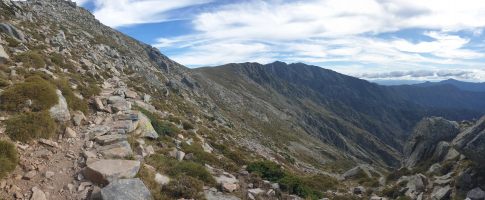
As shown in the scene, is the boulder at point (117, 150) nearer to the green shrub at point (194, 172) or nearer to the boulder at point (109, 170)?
the boulder at point (109, 170)

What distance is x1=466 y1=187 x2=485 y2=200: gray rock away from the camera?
2391cm

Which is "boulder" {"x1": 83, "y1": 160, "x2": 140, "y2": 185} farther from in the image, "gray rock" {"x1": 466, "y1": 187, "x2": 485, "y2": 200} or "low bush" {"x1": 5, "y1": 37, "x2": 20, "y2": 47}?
"gray rock" {"x1": 466, "y1": 187, "x2": 485, "y2": 200}

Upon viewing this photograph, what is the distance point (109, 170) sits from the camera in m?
14.7

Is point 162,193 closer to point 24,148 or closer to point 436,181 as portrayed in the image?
point 24,148

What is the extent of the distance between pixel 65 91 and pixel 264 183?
468 inches

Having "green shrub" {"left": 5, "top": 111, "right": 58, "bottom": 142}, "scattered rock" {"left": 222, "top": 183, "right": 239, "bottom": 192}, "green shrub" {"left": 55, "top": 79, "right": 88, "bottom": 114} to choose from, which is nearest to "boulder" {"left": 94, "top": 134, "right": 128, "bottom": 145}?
"green shrub" {"left": 5, "top": 111, "right": 58, "bottom": 142}

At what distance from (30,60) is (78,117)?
32.1 feet

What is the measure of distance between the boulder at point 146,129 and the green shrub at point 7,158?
26.5ft

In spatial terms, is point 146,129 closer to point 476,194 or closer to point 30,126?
point 30,126

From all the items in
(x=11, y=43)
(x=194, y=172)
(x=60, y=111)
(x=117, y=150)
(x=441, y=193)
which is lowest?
(x=441, y=193)

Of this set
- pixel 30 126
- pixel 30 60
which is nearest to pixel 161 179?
pixel 30 126

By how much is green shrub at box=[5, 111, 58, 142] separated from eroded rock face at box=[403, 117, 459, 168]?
113ft

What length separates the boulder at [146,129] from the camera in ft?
71.9

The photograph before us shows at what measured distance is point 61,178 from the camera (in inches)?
560
